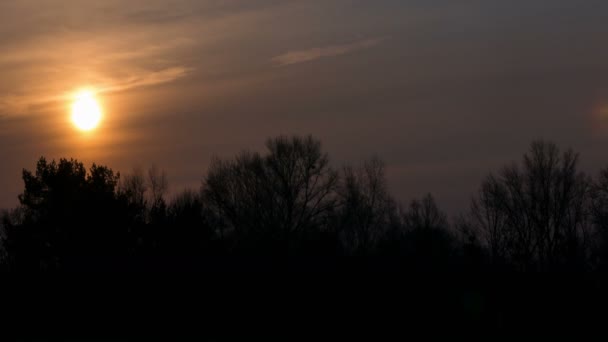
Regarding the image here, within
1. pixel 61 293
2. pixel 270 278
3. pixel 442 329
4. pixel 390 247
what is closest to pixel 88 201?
pixel 390 247

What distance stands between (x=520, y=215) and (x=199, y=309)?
128 ft

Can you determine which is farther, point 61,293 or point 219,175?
point 219,175

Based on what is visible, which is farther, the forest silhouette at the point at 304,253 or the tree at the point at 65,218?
the tree at the point at 65,218

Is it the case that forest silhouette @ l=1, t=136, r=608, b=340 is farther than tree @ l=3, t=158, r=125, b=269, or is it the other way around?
tree @ l=3, t=158, r=125, b=269

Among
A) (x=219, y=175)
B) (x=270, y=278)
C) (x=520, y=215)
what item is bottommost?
(x=270, y=278)

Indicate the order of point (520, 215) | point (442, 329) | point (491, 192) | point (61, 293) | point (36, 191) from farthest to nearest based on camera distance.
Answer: point (491, 192), point (520, 215), point (36, 191), point (61, 293), point (442, 329)

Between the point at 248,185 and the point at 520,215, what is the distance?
18893 millimetres

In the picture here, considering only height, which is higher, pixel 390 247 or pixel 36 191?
pixel 36 191

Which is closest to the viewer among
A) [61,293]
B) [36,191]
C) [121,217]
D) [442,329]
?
[442,329]

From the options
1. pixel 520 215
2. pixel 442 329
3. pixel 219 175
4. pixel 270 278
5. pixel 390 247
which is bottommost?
pixel 442 329

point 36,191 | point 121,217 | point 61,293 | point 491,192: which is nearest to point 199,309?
point 61,293

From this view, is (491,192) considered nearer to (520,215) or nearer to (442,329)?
(520,215)

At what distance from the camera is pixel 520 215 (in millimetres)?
A: 63219

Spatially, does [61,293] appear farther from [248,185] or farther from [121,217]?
[248,185]
